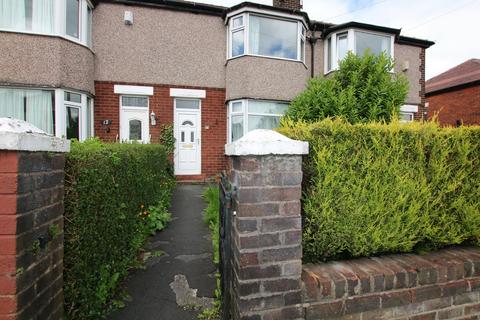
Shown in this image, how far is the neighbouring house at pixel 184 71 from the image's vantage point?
8078mm

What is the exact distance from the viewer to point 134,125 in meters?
8.92

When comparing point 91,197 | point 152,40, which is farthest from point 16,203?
point 152,40

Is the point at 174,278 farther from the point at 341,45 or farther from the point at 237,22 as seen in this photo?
the point at 341,45

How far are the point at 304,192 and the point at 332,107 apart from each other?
392cm

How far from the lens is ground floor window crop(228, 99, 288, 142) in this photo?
8.98 metres

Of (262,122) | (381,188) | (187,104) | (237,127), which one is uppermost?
(187,104)

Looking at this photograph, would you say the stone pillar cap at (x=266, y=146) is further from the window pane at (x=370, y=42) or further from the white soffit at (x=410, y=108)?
the white soffit at (x=410, y=108)

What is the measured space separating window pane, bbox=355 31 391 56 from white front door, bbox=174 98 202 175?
645cm

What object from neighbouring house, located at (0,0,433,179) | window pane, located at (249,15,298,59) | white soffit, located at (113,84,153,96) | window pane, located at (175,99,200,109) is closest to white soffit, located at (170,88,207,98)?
neighbouring house, located at (0,0,433,179)

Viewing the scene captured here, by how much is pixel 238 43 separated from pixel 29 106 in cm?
633

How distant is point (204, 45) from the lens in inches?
367

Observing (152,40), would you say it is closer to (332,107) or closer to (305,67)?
(305,67)

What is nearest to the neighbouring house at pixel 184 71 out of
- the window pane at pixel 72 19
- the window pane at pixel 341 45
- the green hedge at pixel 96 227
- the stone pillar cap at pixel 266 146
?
the window pane at pixel 72 19

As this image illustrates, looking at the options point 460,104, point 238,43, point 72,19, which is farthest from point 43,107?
point 460,104
